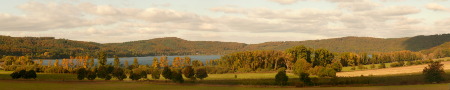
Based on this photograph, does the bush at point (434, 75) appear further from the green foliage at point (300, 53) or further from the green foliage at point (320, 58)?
the green foliage at point (300, 53)

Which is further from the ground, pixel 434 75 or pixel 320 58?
pixel 320 58

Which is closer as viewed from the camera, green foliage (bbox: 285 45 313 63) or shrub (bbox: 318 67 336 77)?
shrub (bbox: 318 67 336 77)

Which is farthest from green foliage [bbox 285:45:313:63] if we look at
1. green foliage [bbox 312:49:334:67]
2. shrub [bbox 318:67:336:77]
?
shrub [bbox 318:67:336:77]

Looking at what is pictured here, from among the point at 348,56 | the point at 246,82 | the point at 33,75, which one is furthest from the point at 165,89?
the point at 348,56

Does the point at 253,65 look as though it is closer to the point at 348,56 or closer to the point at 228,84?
the point at 348,56

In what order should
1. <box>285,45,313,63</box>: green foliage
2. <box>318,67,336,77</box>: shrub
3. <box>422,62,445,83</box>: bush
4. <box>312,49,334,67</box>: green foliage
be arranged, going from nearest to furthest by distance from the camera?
<box>422,62,445,83</box>: bush → <box>318,67,336,77</box>: shrub → <box>312,49,334,67</box>: green foliage → <box>285,45,313,63</box>: green foliage

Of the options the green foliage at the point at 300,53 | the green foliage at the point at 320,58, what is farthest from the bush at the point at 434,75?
the green foliage at the point at 300,53

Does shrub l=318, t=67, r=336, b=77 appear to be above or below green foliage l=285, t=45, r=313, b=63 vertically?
below

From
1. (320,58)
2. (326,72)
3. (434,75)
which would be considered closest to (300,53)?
(320,58)

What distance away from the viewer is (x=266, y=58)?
541 feet

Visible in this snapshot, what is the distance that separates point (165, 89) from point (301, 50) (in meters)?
108

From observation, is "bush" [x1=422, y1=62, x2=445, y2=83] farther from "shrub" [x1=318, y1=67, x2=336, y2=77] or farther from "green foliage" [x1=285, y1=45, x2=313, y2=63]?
"green foliage" [x1=285, y1=45, x2=313, y2=63]

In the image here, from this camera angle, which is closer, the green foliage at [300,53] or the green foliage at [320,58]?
the green foliage at [320,58]

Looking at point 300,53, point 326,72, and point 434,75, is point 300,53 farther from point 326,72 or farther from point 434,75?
point 434,75
